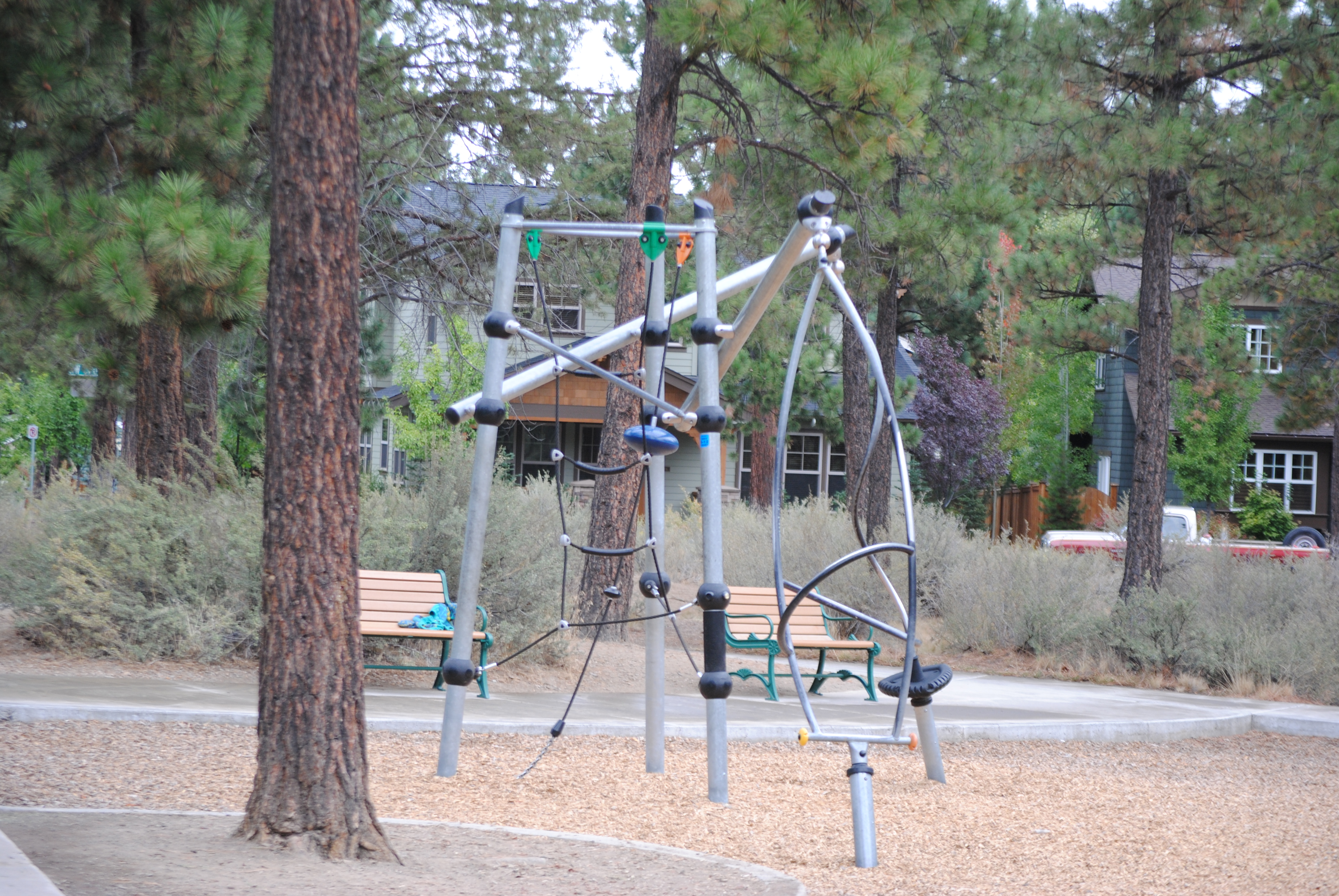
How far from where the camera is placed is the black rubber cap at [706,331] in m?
5.68

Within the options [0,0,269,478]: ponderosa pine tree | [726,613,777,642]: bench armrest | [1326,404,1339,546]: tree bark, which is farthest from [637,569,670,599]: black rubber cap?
[1326,404,1339,546]: tree bark

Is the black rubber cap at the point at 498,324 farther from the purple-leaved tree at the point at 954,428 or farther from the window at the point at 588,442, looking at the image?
the purple-leaved tree at the point at 954,428

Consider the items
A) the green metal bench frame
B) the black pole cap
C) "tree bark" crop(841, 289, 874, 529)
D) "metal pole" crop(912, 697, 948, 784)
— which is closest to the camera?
the black pole cap

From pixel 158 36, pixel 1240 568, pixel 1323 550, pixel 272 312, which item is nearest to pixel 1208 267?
pixel 1323 550

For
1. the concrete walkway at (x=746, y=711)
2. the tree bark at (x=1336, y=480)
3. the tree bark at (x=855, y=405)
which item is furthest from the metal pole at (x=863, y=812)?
the tree bark at (x=1336, y=480)

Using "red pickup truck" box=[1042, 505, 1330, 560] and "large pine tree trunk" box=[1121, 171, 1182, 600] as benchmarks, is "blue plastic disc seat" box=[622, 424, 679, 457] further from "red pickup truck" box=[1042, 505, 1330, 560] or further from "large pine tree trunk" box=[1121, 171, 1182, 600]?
"red pickup truck" box=[1042, 505, 1330, 560]

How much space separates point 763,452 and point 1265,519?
1181 centimetres

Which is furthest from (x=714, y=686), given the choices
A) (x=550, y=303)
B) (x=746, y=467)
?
(x=746, y=467)

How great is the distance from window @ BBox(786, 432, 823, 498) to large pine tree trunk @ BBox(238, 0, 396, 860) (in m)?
26.5

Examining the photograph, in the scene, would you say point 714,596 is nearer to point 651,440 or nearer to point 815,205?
point 651,440

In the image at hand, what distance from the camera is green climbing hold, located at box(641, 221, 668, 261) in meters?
5.75

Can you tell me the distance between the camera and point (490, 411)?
584cm

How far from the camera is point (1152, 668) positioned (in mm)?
11891

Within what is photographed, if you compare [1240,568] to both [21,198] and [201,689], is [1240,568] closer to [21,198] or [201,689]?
[201,689]
